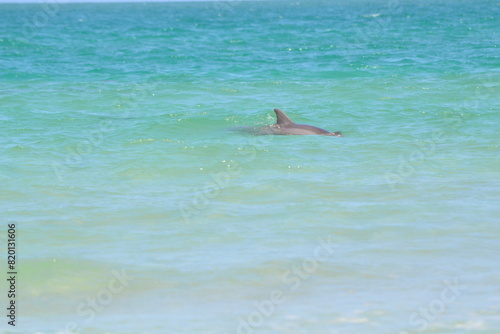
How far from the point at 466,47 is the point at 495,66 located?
614cm

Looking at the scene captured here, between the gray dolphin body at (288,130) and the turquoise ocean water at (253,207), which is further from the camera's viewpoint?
Answer: the gray dolphin body at (288,130)

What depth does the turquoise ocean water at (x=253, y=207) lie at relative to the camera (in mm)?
5645

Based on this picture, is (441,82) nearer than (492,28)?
Yes

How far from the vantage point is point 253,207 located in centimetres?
840

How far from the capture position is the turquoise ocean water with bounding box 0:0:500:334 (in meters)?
5.64

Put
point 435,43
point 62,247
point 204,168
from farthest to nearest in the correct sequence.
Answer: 1. point 435,43
2. point 204,168
3. point 62,247

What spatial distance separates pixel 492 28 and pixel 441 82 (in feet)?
73.0

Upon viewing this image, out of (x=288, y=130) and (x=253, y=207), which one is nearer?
(x=253, y=207)

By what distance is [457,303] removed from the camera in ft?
18.4

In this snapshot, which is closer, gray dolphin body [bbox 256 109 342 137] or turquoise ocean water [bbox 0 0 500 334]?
turquoise ocean water [bbox 0 0 500 334]

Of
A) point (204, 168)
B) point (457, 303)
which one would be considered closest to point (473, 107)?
point (204, 168)

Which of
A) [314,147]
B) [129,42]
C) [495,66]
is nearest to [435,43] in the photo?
[495,66]

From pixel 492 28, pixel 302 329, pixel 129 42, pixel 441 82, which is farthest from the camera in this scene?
pixel 492 28

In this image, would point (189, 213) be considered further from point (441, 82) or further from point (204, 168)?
point (441, 82)
